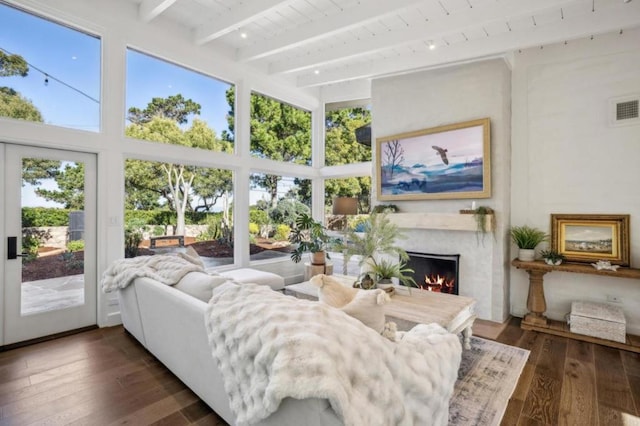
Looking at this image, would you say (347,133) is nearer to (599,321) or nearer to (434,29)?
(434,29)

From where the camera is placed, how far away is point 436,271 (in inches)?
174

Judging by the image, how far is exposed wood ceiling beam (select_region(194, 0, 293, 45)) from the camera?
10.9ft

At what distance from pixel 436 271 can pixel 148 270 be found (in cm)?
358

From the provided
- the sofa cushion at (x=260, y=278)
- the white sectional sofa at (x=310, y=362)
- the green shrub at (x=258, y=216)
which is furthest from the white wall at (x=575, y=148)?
the green shrub at (x=258, y=216)

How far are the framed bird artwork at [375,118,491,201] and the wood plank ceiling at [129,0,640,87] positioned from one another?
0.92 meters

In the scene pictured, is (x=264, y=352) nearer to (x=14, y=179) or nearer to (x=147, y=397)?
(x=147, y=397)

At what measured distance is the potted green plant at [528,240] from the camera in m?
3.83

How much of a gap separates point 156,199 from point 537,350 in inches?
186

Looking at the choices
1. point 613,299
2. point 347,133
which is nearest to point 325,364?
point 613,299

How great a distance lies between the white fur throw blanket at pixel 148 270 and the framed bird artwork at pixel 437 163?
3.07 metres

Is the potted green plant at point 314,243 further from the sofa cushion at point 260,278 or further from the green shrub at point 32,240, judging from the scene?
the green shrub at point 32,240

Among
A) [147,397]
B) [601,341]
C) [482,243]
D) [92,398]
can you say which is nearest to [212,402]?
[147,397]

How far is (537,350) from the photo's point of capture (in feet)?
10.3

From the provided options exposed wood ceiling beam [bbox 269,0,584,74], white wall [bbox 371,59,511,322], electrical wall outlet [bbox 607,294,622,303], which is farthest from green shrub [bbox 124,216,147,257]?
electrical wall outlet [bbox 607,294,622,303]
